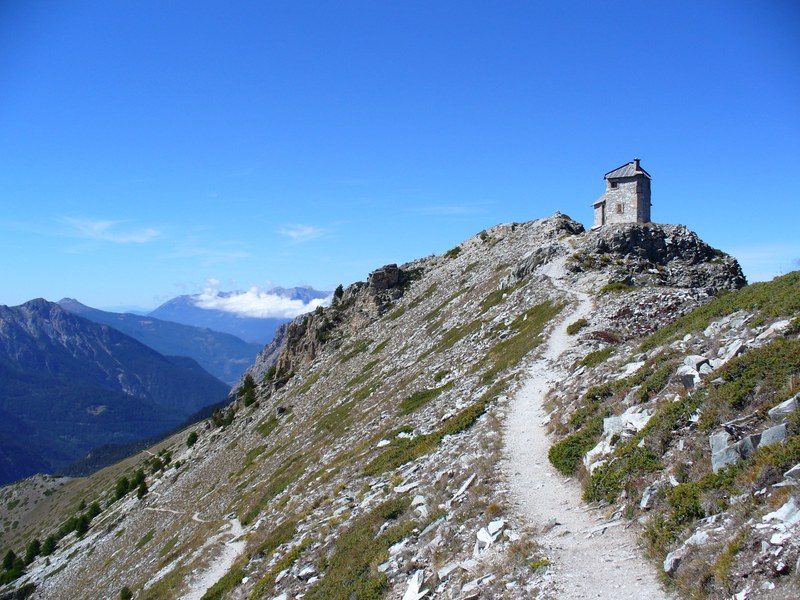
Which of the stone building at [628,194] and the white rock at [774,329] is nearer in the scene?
the white rock at [774,329]

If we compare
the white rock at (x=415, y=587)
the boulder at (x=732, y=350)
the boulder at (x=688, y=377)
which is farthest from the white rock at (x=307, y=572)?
the boulder at (x=732, y=350)

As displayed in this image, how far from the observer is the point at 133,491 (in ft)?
369

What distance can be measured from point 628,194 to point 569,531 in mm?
52287

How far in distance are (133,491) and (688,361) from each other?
120 m

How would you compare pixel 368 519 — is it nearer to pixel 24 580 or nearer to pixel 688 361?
pixel 688 361

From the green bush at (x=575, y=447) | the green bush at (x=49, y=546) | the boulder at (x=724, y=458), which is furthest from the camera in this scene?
the green bush at (x=49, y=546)

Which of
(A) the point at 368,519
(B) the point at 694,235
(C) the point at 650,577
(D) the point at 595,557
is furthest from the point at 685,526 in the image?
(B) the point at 694,235

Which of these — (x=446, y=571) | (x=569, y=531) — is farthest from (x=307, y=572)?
(x=569, y=531)

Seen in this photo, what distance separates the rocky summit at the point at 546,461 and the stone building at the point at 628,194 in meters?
3.21

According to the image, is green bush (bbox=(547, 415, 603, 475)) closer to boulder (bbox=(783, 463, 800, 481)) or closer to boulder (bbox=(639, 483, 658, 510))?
boulder (bbox=(639, 483, 658, 510))

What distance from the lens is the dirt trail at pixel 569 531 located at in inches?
452

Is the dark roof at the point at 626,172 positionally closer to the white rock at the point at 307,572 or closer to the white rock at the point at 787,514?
the white rock at the point at 307,572

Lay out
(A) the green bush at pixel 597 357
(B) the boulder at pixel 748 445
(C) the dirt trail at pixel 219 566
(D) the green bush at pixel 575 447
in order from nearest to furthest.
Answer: (B) the boulder at pixel 748 445, (D) the green bush at pixel 575 447, (A) the green bush at pixel 597 357, (C) the dirt trail at pixel 219 566

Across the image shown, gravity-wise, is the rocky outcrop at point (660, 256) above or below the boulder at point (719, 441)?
above
